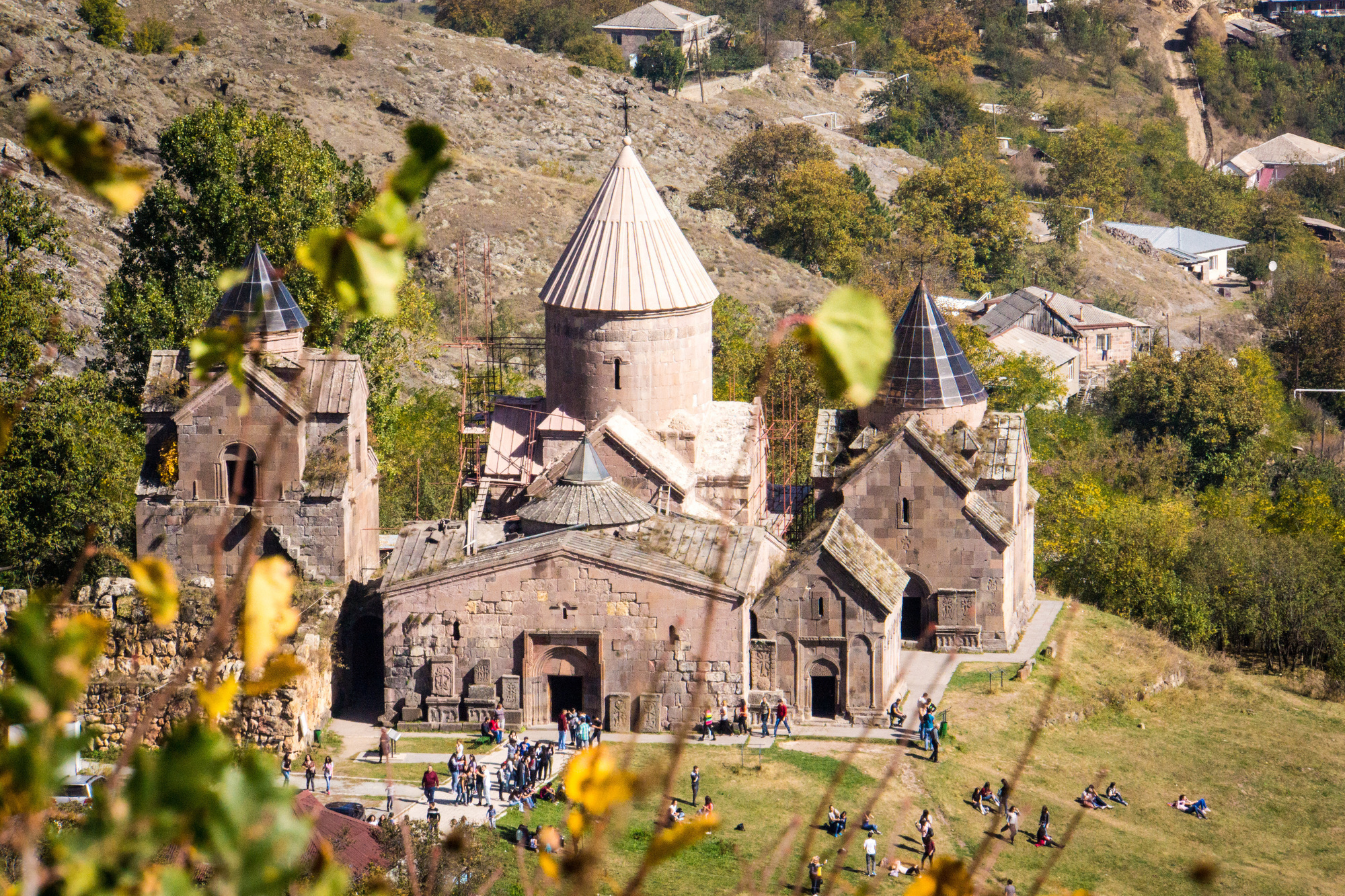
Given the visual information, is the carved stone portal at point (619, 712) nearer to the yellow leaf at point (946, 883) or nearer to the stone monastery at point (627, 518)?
the stone monastery at point (627, 518)

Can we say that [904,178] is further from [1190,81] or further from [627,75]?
[1190,81]

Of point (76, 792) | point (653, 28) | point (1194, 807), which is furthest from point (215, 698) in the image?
point (653, 28)

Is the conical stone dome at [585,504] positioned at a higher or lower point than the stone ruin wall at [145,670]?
higher

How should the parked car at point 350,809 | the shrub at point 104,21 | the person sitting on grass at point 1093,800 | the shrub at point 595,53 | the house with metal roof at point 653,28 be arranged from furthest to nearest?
the house with metal roof at point 653,28 < the shrub at point 595,53 < the shrub at point 104,21 < the person sitting on grass at point 1093,800 < the parked car at point 350,809

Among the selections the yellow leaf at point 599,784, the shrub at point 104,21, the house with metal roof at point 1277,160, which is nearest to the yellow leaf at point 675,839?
the yellow leaf at point 599,784

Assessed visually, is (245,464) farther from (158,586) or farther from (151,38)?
(151,38)

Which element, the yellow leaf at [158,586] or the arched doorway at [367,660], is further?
the arched doorway at [367,660]

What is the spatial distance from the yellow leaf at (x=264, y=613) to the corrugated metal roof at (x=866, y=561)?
835 inches

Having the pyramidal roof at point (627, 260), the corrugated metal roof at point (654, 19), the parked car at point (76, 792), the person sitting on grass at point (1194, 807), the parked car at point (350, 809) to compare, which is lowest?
the person sitting on grass at point (1194, 807)

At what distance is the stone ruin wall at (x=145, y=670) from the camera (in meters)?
23.2

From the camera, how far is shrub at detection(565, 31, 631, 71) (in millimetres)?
93562

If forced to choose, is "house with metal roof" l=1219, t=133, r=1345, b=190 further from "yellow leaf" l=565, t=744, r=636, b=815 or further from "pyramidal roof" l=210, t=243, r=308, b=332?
"yellow leaf" l=565, t=744, r=636, b=815

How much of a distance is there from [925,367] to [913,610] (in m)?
4.74

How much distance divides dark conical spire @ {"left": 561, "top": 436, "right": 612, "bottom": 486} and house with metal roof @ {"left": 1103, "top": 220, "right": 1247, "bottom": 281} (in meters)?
68.4
